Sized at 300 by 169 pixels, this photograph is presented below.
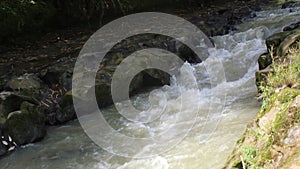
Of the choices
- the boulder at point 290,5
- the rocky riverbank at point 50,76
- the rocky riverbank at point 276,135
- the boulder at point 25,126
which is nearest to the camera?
the rocky riverbank at point 276,135

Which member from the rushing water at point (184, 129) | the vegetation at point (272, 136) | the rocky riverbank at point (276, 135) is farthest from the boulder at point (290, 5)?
the vegetation at point (272, 136)

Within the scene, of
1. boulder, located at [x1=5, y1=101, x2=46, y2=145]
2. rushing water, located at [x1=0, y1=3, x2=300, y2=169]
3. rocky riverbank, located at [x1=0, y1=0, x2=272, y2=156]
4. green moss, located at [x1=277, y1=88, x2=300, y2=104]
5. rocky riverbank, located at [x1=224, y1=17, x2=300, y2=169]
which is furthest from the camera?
rocky riverbank, located at [x1=0, y1=0, x2=272, y2=156]

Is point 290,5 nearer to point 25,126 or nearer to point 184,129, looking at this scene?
point 184,129

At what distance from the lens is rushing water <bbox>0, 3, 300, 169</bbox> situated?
4281mm

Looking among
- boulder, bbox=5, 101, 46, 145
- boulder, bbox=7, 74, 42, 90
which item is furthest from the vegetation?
boulder, bbox=7, 74, 42, 90

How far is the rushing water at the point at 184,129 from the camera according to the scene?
4281 mm

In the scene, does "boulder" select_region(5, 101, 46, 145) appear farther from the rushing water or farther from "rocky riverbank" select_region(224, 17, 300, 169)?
"rocky riverbank" select_region(224, 17, 300, 169)

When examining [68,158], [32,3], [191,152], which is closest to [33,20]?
[32,3]

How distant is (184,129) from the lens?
5137 millimetres

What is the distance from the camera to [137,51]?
8.52 m

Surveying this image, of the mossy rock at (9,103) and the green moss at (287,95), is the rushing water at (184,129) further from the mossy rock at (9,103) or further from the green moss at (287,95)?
the green moss at (287,95)

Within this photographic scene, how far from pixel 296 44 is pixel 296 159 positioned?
3.38m

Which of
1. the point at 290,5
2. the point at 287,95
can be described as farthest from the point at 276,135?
the point at 290,5

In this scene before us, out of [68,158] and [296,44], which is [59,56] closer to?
[68,158]
